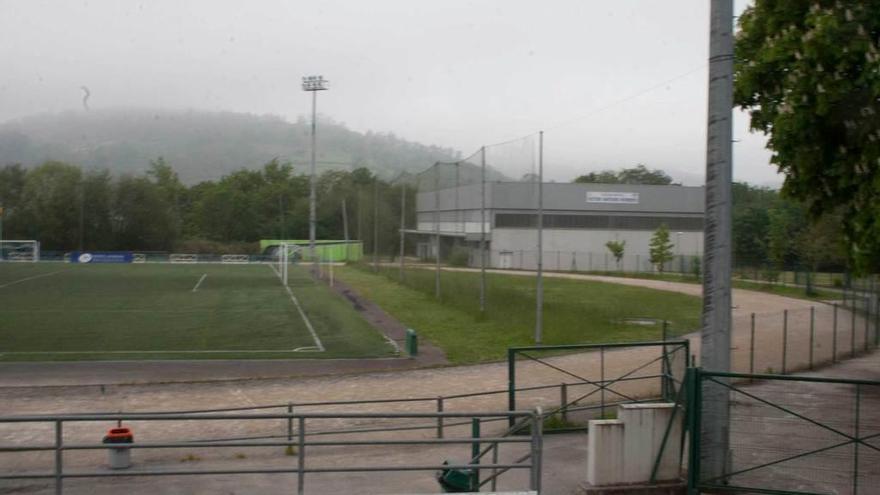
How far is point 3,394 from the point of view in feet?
67.9

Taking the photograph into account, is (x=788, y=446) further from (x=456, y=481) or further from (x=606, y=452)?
(x=456, y=481)

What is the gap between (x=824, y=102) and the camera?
13.8 metres

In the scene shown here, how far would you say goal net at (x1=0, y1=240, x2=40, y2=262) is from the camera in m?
77.8

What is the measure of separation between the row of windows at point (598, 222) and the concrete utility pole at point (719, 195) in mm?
32113

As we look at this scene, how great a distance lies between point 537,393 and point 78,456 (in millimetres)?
8410

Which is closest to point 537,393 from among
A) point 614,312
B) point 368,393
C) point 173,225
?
point 368,393

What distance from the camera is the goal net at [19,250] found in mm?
77750

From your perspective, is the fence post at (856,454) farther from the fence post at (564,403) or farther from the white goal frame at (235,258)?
the white goal frame at (235,258)

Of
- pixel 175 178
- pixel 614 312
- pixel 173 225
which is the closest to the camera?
pixel 614 312

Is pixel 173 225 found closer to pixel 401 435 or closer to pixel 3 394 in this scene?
pixel 3 394

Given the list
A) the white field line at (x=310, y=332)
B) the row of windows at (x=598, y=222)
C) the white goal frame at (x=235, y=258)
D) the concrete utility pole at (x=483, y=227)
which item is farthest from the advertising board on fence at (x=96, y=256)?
the concrete utility pole at (x=483, y=227)

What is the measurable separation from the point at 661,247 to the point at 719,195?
139ft

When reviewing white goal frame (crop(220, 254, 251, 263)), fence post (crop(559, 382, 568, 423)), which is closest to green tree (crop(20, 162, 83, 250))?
white goal frame (crop(220, 254, 251, 263))

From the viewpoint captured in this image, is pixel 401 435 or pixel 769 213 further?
pixel 769 213
